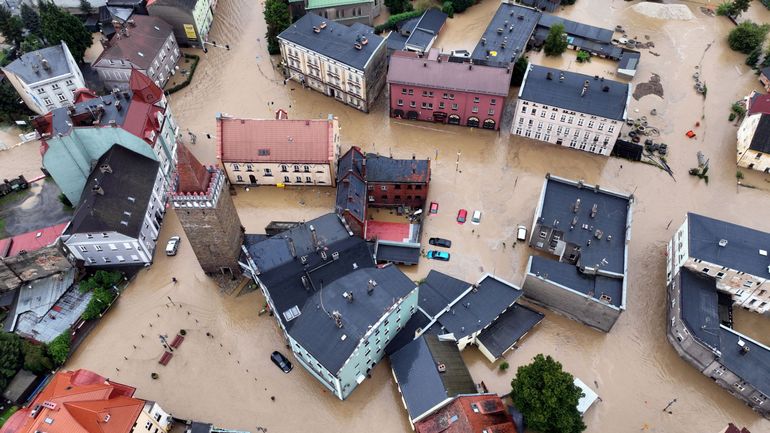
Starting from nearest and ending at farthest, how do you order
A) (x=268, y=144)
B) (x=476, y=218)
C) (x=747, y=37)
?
(x=476, y=218) → (x=268, y=144) → (x=747, y=37)

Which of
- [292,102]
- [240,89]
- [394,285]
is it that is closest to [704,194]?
[394,285]

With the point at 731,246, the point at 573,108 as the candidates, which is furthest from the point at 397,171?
the point at 731,246

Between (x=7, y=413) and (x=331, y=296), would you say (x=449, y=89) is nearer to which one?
(x=331, y=296)

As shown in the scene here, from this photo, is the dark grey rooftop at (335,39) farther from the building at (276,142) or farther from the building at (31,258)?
the building at (31,258)

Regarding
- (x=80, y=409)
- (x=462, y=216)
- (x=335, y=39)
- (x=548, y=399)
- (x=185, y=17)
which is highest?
(x=335, y=39)

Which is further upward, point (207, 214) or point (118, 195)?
point (207, 214)

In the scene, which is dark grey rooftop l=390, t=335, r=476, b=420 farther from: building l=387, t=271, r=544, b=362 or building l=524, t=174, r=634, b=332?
building l=524, t=174, r=634, b=332

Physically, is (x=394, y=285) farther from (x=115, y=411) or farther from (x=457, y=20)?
(x=457, y=20)
